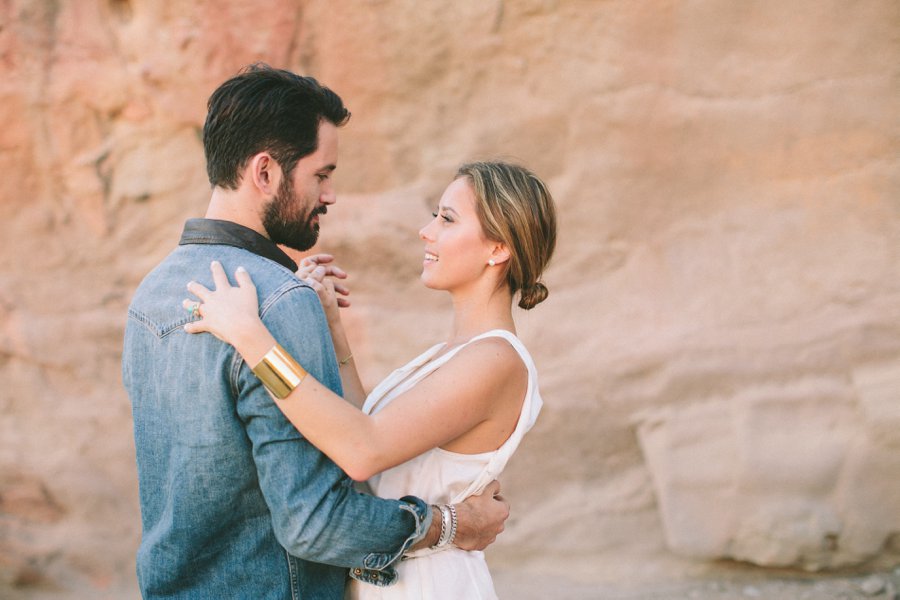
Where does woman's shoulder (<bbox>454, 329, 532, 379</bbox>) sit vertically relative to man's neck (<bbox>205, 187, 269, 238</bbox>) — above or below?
below

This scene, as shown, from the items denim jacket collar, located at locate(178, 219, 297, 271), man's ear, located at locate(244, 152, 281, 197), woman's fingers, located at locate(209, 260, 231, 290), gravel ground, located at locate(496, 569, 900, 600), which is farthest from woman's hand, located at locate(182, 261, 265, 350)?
gravel ground, located at locate(496, 569, 900, 600)

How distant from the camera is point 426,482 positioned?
201 centimetres

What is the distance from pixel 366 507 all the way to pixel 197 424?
0.38m

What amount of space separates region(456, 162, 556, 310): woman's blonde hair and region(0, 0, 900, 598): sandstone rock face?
209cm

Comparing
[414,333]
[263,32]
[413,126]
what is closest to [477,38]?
[413,126]

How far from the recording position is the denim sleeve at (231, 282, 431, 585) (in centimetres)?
166

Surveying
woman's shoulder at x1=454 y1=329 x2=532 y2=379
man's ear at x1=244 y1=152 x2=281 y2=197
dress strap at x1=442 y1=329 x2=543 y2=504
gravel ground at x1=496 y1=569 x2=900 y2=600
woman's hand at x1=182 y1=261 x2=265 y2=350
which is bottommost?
gravel ground at x1=496 y1=569 x2=900 y2=600

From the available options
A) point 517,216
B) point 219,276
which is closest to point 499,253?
point 517,216

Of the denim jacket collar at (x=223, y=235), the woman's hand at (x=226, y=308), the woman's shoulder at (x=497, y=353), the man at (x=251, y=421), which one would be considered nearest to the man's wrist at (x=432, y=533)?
the man at (x=251, y=421)

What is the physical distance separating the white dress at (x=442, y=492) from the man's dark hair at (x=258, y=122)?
2.08 feet

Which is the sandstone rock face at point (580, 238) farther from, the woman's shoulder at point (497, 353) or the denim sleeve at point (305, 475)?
the denim sleeve at point (305, 475)

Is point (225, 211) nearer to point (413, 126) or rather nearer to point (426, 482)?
point (426, 482)

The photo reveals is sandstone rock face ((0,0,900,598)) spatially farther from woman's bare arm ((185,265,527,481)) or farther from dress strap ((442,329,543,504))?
woman's bare arm ((185,265,527,481))

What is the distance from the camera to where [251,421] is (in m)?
1.71
